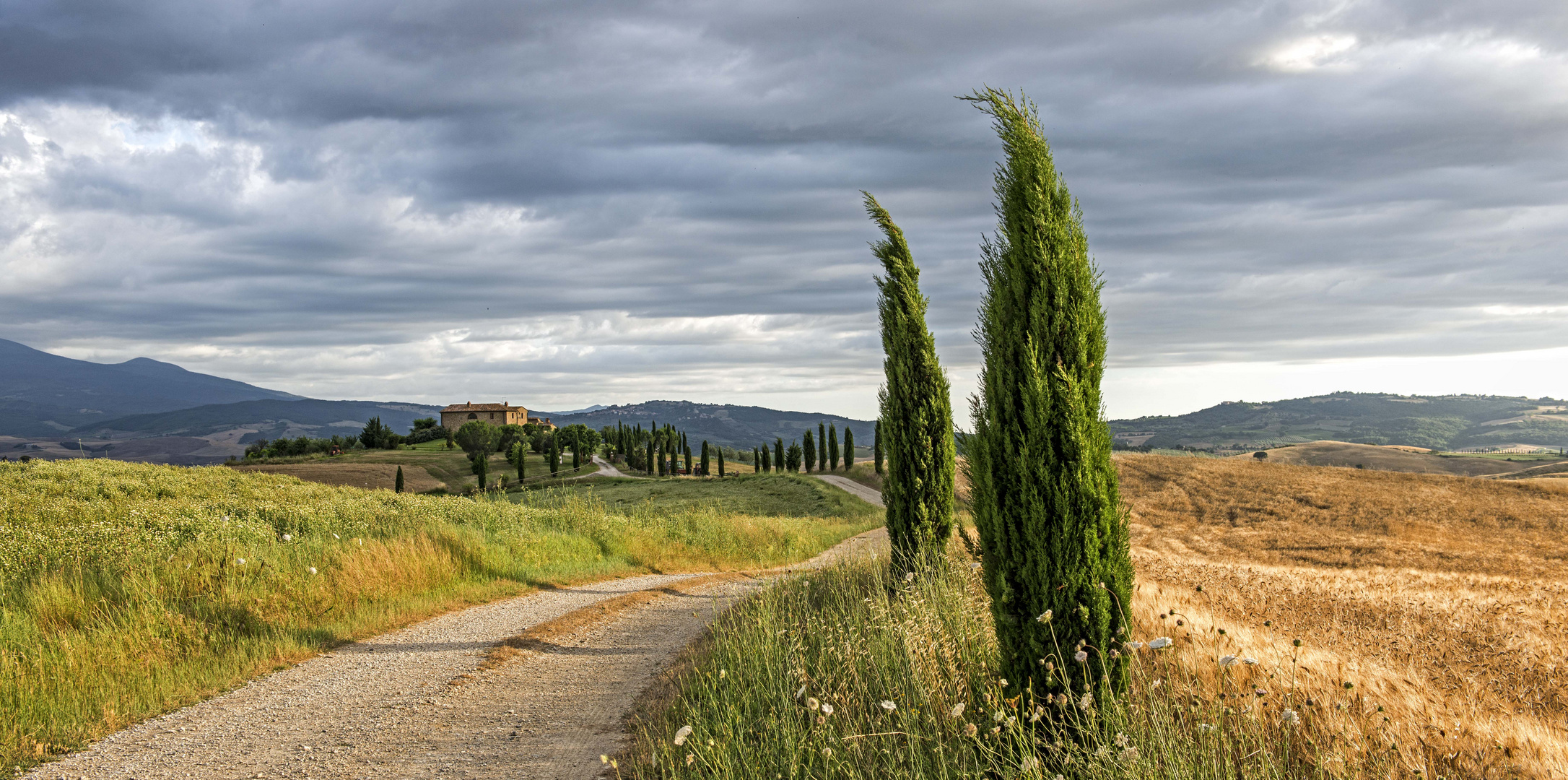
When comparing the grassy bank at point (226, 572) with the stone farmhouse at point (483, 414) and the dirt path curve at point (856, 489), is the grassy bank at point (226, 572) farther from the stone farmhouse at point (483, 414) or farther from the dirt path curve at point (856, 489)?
the stone farmhouse at point (483, 414)

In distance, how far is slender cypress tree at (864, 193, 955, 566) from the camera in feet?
35.1

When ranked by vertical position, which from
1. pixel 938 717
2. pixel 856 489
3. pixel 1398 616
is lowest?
pixel 856 489

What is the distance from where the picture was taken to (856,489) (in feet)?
182

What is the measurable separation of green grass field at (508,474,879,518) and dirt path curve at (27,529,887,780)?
1030 inches

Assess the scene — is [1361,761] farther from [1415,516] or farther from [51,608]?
[1415,516]

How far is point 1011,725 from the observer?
13.0 feet

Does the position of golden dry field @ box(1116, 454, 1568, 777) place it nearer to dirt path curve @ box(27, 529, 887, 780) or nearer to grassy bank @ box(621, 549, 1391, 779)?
grassy bank @ box(621, 549, 1391, 779)

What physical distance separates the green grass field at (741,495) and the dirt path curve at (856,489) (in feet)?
5.07

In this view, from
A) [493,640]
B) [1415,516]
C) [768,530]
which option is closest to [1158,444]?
[1415,516]

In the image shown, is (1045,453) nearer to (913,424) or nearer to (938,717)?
(938,717)

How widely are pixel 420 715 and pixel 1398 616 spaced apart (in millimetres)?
10623

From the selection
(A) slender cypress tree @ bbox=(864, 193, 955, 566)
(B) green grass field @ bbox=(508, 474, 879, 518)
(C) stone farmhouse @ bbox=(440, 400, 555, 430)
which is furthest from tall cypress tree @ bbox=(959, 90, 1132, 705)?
(C) stone farmhouse @ bbox=(440, 400, 555, 430)

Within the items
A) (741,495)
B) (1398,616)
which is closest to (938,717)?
(1398,616)

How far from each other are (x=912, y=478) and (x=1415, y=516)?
22.9m
